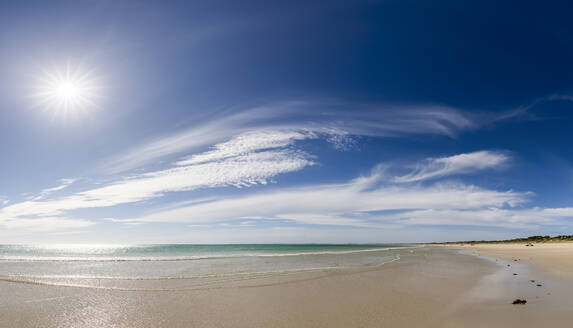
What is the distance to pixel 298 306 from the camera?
363 inches

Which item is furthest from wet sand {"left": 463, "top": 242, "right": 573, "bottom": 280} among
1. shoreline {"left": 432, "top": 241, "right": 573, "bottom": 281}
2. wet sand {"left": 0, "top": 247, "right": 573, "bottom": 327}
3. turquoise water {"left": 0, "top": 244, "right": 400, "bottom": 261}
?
turquoise water {"left": 0, "top": 244, "right": 400, "bottom": 261}

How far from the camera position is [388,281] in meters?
14.4

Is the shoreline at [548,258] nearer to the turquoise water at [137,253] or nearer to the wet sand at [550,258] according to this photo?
the wet sand at [550,258]

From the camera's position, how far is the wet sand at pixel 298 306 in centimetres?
757

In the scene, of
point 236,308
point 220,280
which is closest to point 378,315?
point 236,308

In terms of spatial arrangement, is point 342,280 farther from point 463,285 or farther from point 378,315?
point 378,315

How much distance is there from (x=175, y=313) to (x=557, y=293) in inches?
576

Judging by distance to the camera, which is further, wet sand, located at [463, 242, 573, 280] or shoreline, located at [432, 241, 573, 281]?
wet sand, located at [463, 242, 573, 280]

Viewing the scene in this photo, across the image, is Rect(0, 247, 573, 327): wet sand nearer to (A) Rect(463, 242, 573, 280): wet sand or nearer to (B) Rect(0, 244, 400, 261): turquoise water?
(A) Rect(463, 242, 573, 280): wet sand

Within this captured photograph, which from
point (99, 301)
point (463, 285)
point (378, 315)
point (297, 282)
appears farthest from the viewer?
point (297, 282)

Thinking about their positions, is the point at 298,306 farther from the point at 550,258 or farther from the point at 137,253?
the point at 137,253

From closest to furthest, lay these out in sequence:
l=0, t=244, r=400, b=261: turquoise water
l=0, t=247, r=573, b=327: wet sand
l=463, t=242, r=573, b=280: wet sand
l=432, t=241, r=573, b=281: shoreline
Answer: l=0, t=247, r=573, b=327: wet sand < l=432, t=241, r=573, b=281: shoreline < l=463, t=242, r=573, b=280: wet sand < l=0, t=244, r=400, b=261: turquoise water

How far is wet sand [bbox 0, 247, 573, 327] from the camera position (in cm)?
757

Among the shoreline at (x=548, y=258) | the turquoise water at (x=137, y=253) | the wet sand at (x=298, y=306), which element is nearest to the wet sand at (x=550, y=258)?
the shoreline at (x=548, y=258)
